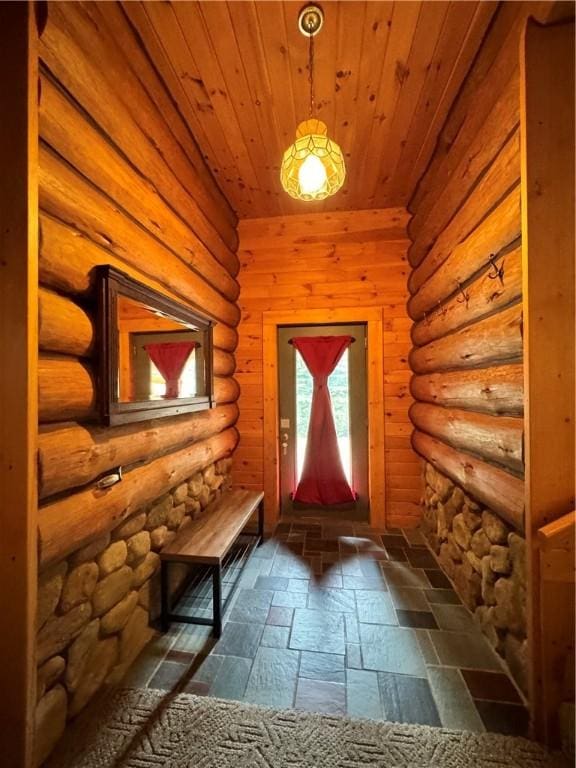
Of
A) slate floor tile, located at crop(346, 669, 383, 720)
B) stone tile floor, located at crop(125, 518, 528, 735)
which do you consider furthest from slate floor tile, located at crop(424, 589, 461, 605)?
slate floor tile, located at crop(346, 669, 383, 720)

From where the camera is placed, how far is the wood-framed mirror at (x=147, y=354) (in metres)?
1.38

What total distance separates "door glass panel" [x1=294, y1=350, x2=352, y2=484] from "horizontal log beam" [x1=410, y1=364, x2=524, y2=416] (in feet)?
2.86

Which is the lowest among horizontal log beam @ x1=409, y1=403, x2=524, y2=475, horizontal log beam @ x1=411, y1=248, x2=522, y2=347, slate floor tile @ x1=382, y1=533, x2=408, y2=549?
slate floor tile @ x1=382, y1=533, x2=408, y2=549

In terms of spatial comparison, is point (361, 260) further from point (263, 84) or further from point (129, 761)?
point (129, 761)

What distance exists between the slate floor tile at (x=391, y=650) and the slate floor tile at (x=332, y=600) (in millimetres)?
179

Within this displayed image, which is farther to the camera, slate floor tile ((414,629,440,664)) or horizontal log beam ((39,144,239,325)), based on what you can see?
slate floor tile ((414,629,440,664))

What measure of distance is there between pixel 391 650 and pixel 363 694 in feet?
1.06

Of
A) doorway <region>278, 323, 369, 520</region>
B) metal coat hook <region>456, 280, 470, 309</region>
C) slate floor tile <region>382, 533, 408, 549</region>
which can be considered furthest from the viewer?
doorway <region>278, 323, 369, 520</region>

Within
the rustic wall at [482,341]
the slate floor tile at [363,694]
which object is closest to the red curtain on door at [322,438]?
the rustic wall at [482,341]

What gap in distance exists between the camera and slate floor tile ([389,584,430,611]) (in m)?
1.96

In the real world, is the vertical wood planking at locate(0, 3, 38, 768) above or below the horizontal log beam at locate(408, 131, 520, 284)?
below

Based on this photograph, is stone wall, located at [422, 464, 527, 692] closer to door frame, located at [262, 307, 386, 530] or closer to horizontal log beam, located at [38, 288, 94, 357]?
door frame, located at [262, 307, 386, 530]

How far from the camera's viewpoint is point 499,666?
1525 mm

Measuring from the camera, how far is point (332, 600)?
2025mm
